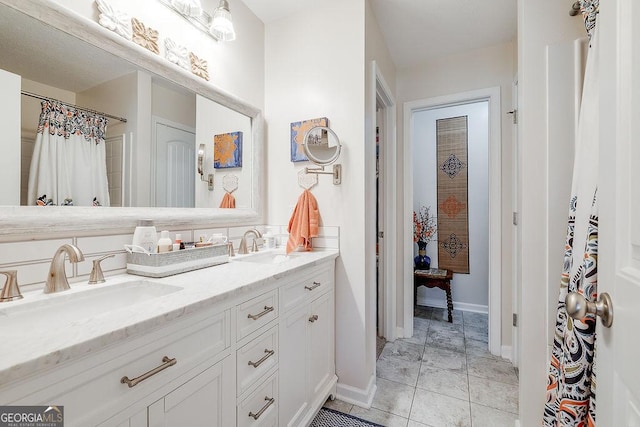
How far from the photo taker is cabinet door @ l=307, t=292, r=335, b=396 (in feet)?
4.91

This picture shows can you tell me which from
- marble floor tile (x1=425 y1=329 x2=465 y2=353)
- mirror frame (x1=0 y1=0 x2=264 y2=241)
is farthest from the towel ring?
marble floor tile (x1=425 y1=329 x2=465 y2=353)

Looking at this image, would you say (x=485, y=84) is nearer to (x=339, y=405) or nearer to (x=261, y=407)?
(x=339, y=405)

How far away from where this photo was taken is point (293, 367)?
133 centimetres

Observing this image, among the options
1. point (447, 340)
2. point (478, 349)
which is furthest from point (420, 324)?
point (478, 349)

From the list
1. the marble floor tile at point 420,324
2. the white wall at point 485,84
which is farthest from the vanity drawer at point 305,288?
the marble floor tile at point 420,324

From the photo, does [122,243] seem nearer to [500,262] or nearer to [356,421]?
[356,421]

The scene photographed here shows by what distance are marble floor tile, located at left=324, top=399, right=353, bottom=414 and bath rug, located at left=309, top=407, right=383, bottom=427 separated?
0.04 meters

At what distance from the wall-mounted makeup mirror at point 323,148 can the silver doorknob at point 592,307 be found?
133cm

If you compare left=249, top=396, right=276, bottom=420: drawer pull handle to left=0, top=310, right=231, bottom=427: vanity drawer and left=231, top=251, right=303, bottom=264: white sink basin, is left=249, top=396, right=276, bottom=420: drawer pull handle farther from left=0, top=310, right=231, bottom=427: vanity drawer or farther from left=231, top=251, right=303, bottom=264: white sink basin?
left=231, top=251, right=303, bottom=264: white sink basin

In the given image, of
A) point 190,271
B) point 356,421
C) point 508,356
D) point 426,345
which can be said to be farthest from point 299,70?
point 508,356

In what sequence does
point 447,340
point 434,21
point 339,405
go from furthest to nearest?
point 447,340 → point 434,21 → point 339,405

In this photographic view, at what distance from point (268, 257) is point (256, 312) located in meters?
0.70

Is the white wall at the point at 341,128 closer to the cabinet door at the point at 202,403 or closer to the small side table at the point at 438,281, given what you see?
the cabinet door at the point at 202,403

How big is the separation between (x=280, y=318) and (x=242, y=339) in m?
0.25
